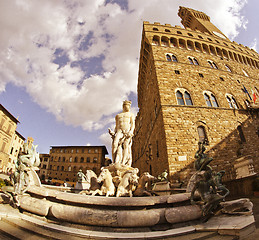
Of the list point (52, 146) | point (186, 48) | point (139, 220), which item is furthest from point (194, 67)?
point (52, 146)

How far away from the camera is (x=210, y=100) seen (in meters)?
12.1

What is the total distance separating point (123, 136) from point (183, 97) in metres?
8.39

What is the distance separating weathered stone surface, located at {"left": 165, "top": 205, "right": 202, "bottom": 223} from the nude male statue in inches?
111

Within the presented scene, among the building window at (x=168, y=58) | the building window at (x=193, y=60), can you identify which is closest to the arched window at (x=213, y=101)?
the building window at (x=193, y=60)

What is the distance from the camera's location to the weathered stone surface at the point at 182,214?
215cm

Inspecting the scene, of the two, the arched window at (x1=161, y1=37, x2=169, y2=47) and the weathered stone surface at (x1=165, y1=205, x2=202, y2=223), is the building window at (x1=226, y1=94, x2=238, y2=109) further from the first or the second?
the weathered stone surface at (x1=165, y1=205, x2=202, y2=223)

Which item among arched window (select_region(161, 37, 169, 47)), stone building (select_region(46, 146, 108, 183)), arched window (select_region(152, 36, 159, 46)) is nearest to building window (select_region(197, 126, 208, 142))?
arched window (select_region(161, 37, 169, 47))

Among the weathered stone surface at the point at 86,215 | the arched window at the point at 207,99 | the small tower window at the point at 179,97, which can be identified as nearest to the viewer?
the weathered stone surface at the point at 86,215

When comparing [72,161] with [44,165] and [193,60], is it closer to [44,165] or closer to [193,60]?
[44,165]

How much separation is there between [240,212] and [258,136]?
1303 cm

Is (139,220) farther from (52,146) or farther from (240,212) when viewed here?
(52,146)

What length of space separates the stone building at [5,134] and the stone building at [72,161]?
1222cm

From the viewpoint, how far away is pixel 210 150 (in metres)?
9.59

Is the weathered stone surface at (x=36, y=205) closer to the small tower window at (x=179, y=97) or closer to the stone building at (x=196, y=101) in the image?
the stone building at (x=196, y=101)
